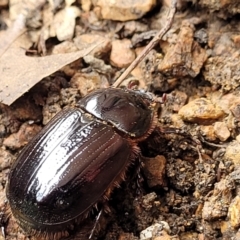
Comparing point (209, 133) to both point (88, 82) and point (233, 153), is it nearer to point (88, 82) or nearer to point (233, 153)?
point (233, 153)

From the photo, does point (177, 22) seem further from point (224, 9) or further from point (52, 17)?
point (52, 17)

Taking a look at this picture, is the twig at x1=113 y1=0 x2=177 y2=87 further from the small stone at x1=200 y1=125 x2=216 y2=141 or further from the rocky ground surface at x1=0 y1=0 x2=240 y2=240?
the small stone at x1=200 y1=125 x2=216 y2=141

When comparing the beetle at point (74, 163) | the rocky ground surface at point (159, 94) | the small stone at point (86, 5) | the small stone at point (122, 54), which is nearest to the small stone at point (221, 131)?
the rocky ground surface at point (159, 94)

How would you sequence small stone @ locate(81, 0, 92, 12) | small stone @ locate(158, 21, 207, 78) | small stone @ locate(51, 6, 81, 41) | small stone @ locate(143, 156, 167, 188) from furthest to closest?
1. small stone @ locate(81, 0, 92, 12)
2. small stone @ locate(51, 6, 81, 41)
3. small stone @ locate(158, 21, 207, 78)
4. small stone @ locate(143, 156, 167, 188)

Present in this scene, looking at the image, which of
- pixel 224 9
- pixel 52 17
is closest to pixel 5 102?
pixel 52 17

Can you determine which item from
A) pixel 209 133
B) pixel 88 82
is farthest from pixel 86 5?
pixel 209 133

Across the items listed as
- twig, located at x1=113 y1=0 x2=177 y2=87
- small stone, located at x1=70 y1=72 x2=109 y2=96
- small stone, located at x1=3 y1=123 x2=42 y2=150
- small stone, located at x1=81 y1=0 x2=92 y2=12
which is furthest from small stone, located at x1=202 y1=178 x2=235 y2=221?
small stone, located at x1=81 y1=0 x2=92 y2=12

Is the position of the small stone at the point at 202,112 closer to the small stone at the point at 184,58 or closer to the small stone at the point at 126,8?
the small stone at the point at 184,58
